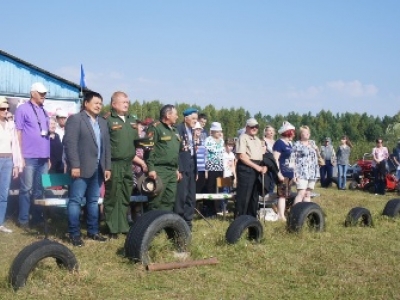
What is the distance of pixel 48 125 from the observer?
24.9 ft

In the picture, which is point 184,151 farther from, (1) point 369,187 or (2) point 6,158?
(1) point 369,187

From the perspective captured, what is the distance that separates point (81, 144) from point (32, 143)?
1.26 m

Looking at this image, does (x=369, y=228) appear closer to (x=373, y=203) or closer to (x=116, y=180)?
(x=116, y=180)

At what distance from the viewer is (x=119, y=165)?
692cm

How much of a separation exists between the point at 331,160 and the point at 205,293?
47.7ft

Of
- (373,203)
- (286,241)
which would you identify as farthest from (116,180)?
(373,203)

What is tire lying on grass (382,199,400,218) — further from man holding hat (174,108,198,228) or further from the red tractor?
the red tractor

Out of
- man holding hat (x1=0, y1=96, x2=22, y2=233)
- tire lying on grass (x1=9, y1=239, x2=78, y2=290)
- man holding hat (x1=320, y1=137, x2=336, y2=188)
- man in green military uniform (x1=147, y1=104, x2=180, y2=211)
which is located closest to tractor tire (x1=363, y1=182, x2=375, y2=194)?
man holding hat (x1=320, y1=137, x2=336, y2=188)

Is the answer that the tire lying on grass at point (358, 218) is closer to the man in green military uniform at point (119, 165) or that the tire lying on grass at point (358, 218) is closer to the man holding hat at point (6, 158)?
the man in green military uniform at point (119, 165)

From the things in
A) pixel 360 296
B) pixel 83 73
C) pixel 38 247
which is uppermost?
pixel 83 73

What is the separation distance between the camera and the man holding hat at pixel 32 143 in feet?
23.9

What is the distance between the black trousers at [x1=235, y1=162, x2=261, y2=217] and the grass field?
104 cm

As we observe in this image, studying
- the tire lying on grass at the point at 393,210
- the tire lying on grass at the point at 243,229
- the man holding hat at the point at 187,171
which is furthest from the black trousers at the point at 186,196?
the tire lying on grass at the point at 393,210

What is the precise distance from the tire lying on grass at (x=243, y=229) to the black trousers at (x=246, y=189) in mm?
1525
